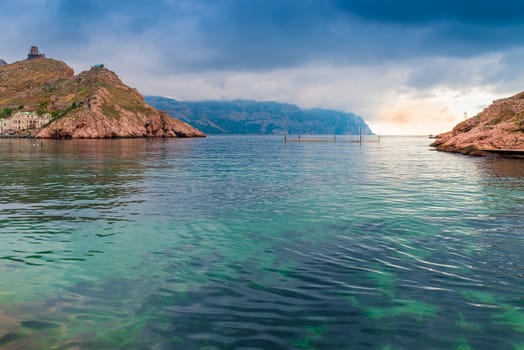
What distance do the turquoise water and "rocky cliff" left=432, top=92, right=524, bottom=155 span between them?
180ft

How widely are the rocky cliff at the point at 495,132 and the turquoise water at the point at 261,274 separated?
54935mm

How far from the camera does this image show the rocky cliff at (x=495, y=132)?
6831 cm

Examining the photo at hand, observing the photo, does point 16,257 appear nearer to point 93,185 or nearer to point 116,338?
point 116,338

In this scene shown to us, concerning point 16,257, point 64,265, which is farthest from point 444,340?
point 16,257

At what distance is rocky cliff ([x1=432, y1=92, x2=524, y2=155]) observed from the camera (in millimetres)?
68312

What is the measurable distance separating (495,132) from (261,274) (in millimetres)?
79284

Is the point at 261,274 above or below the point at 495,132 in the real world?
below

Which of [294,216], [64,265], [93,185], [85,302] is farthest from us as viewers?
[93,185]

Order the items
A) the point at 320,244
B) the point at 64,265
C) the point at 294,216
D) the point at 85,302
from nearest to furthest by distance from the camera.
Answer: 1. the point at 85,302
2. the point at 64,265
3. the point at 320,244
4. the point at 294,216

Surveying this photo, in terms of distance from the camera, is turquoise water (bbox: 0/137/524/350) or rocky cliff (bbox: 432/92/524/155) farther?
rocky cliff (bbox: 432/92/524/155)

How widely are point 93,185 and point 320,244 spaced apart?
23216mm

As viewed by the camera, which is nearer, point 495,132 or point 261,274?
point 261,274

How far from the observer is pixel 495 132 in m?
73.2

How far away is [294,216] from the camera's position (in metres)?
19.1
